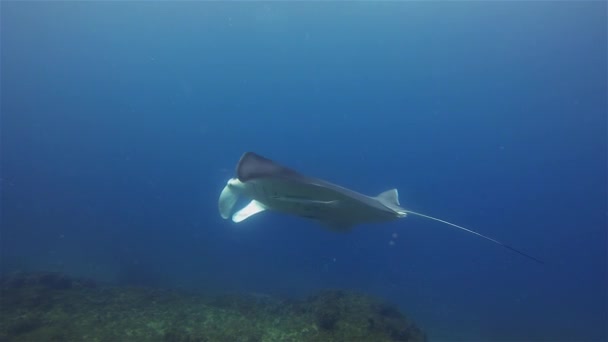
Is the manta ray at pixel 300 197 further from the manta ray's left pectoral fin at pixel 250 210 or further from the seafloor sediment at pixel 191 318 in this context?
the seafloor sediment at pixel 191 318

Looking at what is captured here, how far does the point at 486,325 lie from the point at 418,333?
41.6ft

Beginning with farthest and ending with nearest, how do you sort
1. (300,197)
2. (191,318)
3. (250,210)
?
(191,318) < (250,210) < (300,197)

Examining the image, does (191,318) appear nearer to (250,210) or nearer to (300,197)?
(250,210)

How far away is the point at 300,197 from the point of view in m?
4.82

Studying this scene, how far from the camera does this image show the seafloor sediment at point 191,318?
19.5 ft

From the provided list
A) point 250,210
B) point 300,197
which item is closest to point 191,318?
point 250,210

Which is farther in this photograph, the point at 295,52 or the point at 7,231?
the point at 295,52

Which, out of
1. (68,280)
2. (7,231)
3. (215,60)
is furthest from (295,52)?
(68,280)

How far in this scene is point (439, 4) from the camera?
1075 inches

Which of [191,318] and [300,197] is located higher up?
[300,197]

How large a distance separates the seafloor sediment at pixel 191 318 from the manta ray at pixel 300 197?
1965 millimetres

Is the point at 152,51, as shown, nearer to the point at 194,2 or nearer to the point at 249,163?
the point at 194,2

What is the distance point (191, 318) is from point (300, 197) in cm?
389

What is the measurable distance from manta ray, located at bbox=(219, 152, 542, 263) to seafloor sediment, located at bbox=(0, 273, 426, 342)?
1965mm
